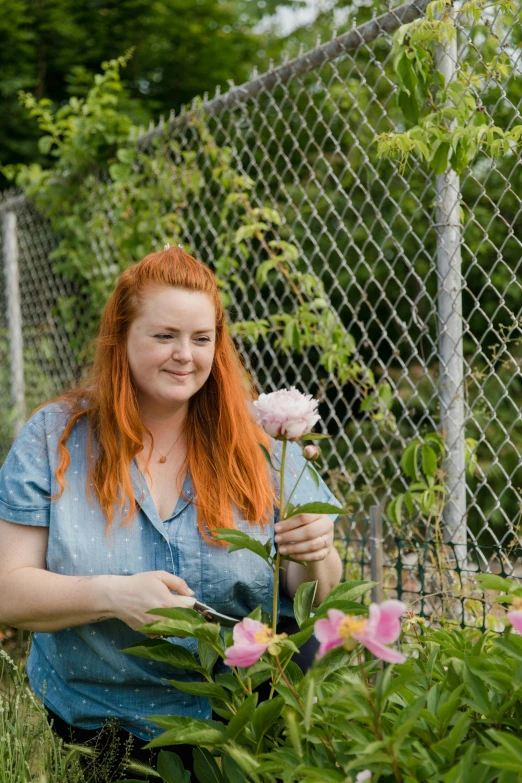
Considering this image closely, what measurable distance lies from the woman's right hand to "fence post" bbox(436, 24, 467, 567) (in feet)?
3.33

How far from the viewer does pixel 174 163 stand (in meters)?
3.47

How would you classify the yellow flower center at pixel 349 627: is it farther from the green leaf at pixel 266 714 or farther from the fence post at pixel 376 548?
the fence post at pixel 376 548

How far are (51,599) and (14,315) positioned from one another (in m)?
3.29

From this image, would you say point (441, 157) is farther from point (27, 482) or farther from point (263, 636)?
point (263, 636)

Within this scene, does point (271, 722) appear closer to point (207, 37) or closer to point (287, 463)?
point (287, 463)

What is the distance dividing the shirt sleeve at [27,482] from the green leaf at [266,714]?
2.47ft

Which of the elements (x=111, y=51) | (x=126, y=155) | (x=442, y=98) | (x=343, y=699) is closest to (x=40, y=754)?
(x=343, y=699)

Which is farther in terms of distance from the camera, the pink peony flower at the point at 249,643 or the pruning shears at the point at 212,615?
the pruning shears at the point at 212,615

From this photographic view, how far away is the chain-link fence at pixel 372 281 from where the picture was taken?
7.25ft

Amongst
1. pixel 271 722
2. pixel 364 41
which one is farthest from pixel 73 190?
pixel 271 722

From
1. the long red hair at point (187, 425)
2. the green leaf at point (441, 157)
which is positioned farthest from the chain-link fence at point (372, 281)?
the long red hair at point (187, 425)

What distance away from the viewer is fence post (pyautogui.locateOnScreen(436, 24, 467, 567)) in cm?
220

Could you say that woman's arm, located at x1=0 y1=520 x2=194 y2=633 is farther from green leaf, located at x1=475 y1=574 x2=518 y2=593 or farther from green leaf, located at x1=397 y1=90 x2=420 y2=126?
green leaf, located at x1=397 y1=90 x2=420 y2=126

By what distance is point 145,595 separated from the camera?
A: 4.59 feet
